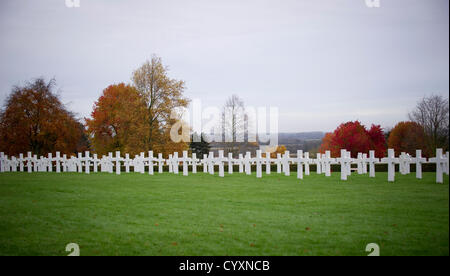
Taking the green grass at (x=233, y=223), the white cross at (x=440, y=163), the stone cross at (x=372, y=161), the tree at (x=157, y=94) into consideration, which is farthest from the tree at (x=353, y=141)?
the green grass at (x=233, y=223)

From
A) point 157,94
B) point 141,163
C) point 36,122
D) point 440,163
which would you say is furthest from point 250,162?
point 36,122

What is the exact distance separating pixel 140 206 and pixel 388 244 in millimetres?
5499

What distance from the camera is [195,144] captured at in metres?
55.3

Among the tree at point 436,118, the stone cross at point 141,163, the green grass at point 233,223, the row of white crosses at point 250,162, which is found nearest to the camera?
the green grass at point 233,223

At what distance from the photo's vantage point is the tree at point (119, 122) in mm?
29378

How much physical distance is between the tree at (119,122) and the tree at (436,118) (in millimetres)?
22088

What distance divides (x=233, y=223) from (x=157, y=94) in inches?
989

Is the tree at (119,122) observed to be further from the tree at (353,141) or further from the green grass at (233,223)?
the green grass at (233,223)

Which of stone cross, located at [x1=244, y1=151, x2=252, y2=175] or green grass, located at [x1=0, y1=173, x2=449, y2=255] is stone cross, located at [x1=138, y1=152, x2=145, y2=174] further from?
green grass, located at [x1=0, y1=173, x2=449, y2=255]

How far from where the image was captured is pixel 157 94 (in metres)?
30.5

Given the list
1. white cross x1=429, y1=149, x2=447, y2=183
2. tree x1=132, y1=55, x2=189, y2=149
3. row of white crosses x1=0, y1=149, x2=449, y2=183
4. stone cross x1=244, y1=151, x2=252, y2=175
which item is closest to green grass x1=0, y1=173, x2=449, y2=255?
white cross x1=429, y1=149, x2=447, y2=183

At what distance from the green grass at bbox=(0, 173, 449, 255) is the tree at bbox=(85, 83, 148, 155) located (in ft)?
62.9

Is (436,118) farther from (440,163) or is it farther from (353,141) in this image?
(353,141)

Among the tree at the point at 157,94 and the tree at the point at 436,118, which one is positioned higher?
the tree at the point at 157,94
